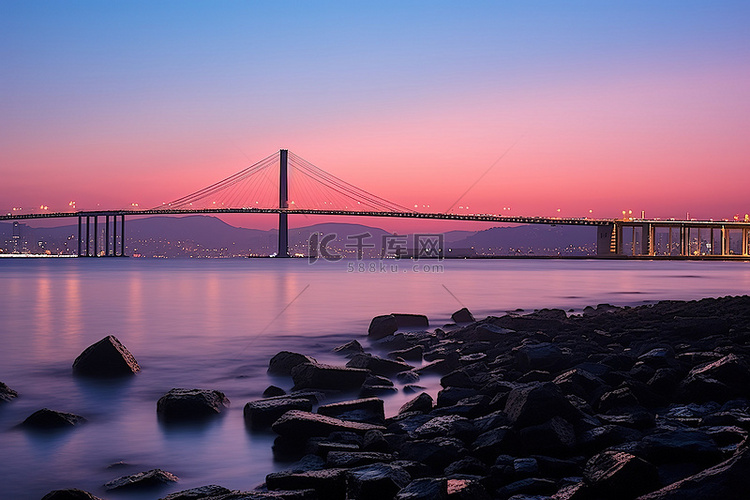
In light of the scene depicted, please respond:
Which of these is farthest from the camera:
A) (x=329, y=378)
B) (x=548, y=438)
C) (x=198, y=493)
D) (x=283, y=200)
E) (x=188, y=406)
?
(x=283, y=200)

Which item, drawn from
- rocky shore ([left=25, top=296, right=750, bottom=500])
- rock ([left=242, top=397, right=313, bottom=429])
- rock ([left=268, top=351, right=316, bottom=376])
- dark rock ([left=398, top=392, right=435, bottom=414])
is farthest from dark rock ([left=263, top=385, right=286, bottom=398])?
dark rock ([left=398, top=392, right=435, bottom=414])

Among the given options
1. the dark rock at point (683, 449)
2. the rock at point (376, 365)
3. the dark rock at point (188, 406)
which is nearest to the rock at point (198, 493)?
the dark rock at point (188, 406)

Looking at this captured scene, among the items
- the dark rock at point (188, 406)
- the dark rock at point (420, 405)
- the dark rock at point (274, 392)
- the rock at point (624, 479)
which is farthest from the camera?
the dark rock at point (274, 392)

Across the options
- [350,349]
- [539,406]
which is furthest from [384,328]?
[539,406]

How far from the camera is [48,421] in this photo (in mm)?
6262

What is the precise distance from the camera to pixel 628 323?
1214 cm

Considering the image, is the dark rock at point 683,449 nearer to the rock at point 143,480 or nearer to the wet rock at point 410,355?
the rock at point 143,480

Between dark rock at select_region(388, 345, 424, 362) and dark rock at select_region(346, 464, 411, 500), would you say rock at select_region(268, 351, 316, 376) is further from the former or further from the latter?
dark rock at select_region(346, 464, 411, 500)

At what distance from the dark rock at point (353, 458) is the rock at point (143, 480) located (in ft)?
3.97

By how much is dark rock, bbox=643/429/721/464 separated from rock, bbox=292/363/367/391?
4.07 metres

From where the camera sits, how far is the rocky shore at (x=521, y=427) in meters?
3.66

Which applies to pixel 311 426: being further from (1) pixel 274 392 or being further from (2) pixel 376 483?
(1) pixel 274 392

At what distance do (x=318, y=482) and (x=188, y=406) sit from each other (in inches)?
124

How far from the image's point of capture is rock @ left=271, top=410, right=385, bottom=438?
5223mm
